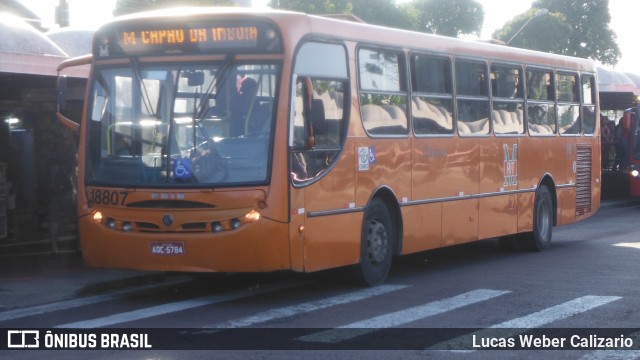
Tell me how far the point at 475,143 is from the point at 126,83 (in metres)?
5.71

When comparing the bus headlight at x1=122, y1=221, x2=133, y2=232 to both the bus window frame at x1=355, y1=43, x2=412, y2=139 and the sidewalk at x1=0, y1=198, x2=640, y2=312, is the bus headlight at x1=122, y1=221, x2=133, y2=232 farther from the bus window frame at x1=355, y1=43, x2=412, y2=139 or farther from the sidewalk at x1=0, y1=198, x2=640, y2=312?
the bus window frame at x1=355, y1=43, x2=412, y2=139

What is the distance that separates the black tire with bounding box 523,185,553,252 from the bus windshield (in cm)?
772

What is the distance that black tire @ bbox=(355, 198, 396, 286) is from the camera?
13117 mm

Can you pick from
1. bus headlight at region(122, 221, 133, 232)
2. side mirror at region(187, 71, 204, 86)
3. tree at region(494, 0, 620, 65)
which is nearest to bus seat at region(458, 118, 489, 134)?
side mirror at region(187, 71, 204, 86)

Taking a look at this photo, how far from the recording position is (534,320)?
10805 mm

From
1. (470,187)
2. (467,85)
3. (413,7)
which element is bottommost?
(470,187)

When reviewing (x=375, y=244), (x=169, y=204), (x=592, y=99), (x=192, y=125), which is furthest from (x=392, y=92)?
(x=592, y=99)

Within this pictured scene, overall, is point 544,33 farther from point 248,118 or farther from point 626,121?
point 248,118

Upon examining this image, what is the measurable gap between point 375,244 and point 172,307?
2609 millimetres

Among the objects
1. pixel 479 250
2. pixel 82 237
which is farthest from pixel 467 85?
pixel 82 237

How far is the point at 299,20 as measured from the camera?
11.9 meters

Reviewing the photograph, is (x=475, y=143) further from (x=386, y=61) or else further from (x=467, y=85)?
(x=386, y=61)

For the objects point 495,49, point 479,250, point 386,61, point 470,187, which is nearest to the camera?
point 386,61

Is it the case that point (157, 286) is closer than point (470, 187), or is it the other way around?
point (157, 286)
